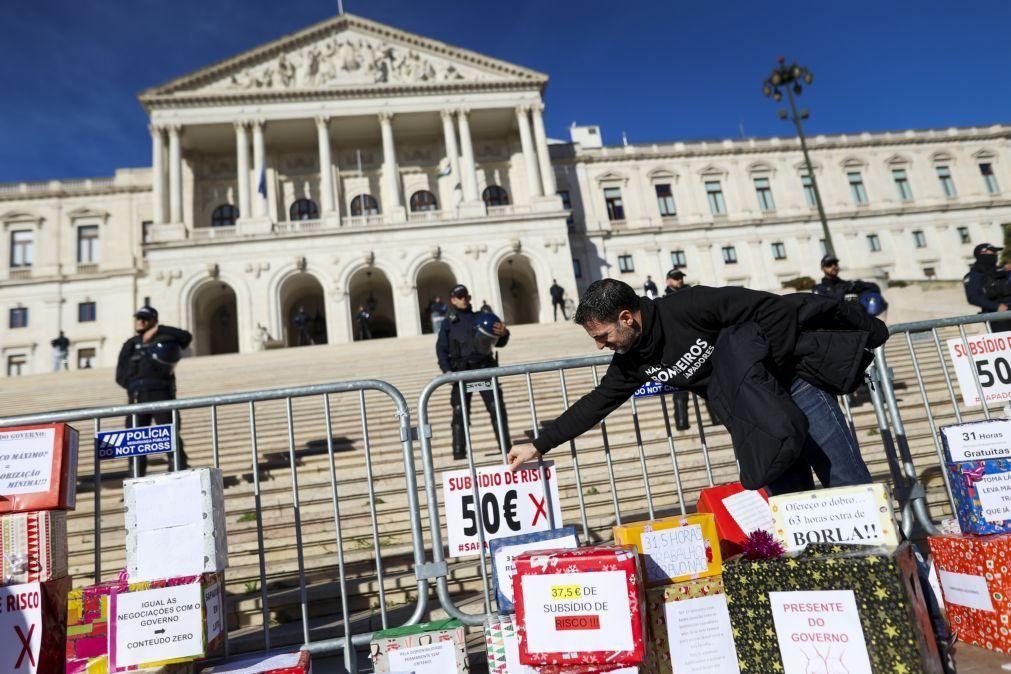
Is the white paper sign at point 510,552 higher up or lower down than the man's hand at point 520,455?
lower down

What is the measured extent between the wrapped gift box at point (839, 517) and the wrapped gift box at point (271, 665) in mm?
Result: 2395

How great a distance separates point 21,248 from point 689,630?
4418 cm

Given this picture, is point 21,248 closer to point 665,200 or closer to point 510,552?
point 665,200

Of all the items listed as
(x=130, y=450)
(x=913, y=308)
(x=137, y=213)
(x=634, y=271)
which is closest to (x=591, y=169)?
(x=634, y=271)

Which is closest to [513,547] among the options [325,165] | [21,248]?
[325,165]

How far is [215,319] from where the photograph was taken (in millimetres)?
34531

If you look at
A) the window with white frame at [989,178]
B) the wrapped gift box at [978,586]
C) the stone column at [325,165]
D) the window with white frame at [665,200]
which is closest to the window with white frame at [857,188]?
the window with white frame at [989,178]

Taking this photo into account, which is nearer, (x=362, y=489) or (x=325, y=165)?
(x=362, y=489)

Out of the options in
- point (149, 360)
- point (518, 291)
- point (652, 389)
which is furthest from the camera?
point (518, 291)

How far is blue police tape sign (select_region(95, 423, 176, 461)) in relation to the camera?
3.68 meters

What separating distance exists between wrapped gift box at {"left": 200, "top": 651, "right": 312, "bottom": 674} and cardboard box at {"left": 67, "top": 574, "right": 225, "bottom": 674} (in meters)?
0.15

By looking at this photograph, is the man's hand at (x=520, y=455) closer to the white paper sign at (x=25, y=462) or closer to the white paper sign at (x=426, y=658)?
the white paper sign at (x=426, y=658)

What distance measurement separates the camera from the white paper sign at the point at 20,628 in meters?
2.92

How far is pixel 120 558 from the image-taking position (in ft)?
17.3
